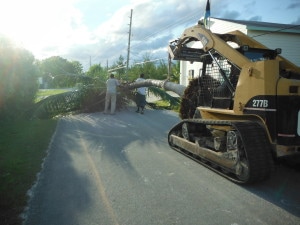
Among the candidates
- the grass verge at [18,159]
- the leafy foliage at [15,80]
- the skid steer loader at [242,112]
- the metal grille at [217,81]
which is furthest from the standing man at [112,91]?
the metal grille at [217,81]

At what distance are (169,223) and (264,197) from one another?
1.80 m

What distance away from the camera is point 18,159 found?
26.2ft

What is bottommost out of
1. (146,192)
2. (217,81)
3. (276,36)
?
(146,192)

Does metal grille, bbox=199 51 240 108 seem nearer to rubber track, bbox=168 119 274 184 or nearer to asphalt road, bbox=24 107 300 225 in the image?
rubber track, bbox=168 119 274 184

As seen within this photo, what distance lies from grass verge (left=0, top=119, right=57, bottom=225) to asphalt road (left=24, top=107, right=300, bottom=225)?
0.64ft

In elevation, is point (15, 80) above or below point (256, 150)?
above

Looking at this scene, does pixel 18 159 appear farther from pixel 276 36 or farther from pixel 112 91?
pixel 276 36

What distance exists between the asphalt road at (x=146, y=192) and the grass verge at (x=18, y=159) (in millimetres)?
196

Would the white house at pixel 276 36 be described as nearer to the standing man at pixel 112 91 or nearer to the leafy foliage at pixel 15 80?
the standing man at pixel 112 91

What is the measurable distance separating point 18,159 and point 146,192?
3.71m

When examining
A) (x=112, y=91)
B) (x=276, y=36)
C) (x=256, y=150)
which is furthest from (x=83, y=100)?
(x=276, y=36)

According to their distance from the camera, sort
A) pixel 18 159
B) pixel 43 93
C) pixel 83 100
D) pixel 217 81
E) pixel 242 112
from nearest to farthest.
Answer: pixel 242 112 → pixel 217 81 → pixel 18 159 → pixel 83 100 → pixel 43 93

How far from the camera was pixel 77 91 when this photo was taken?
676 inches

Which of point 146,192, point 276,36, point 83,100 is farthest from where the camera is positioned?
point 276,36
